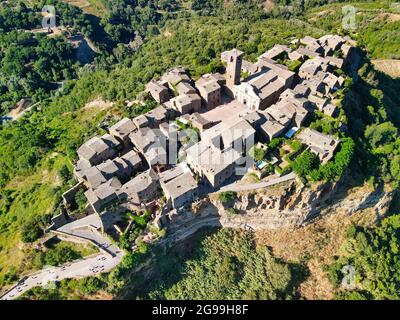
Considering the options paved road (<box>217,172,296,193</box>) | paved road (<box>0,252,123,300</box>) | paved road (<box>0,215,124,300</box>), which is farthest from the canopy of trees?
paved road (<box>0,252,123,300</box>)

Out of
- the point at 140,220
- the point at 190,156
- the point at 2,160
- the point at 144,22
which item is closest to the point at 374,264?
the point at 190,156

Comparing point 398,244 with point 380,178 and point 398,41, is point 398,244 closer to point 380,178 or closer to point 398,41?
point 380,178

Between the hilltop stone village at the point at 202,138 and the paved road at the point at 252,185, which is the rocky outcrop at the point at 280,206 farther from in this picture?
the hilltop stone village at the point at 202,138

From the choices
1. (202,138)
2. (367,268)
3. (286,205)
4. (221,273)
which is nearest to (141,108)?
(202,138)

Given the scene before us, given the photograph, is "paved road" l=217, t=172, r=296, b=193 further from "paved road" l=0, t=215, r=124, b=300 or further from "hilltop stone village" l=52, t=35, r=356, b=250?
"paved road" l=0, t=215, r=124, b=300

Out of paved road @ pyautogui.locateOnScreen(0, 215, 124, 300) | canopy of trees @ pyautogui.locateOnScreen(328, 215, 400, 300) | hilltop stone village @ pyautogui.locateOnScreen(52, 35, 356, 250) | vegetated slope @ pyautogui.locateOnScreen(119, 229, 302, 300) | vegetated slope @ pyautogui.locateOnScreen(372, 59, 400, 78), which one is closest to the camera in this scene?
paved road @ pyautogui.locateOnScreen(0, 215, 124, 300)

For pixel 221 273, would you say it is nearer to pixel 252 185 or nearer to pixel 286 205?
pixel 252 185
